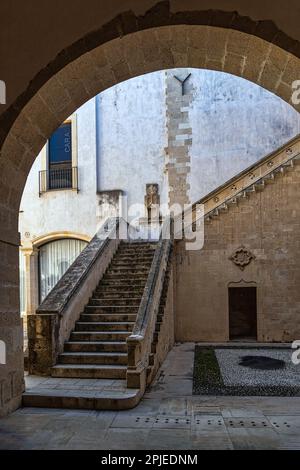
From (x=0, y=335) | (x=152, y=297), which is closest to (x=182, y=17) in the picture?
(x=0, y=335)

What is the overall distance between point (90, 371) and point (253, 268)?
6892 millimetres

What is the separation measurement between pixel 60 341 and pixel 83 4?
544cm

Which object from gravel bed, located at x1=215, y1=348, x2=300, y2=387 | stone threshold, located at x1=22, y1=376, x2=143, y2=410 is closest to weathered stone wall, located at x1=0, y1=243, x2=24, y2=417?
stone threshold, located at x1=22, y1=376, x2=143, y2=410

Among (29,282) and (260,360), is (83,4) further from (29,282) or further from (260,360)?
(29,282)

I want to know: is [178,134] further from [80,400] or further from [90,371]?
[80,400]

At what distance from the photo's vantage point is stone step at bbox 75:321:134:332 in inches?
323

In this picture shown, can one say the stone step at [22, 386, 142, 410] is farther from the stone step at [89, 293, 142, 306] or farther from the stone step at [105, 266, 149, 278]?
the stone step at [105, 266, 149, 278]

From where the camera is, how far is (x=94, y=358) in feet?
23.8

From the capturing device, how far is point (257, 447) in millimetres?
3879

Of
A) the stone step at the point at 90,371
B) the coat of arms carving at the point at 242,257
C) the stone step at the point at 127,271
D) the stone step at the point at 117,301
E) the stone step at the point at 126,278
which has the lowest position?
the stone step at the point at 90,371

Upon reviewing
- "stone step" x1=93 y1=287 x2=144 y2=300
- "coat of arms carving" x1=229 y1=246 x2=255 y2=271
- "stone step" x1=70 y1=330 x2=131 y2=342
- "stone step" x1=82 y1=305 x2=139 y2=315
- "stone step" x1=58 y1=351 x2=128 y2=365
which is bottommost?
"stone step" x1=58 y1=351 x2=128 y2=365

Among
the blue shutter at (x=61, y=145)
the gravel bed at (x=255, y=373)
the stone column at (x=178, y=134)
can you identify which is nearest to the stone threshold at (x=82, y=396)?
the gravel bed at (x=255, y=373)

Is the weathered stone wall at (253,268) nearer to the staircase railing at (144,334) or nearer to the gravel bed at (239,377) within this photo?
the gravel bed at (239,377)

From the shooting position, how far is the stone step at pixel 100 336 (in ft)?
25.8
